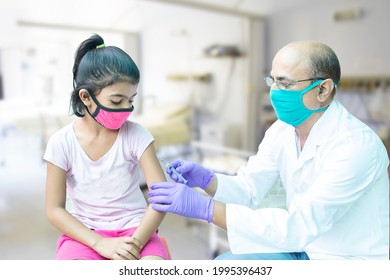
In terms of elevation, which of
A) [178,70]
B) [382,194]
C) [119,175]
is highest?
[178,70]

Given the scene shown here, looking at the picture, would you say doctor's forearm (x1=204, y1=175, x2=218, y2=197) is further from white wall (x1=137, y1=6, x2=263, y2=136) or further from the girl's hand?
white wall (x1=137, y1=6, x2=263, y2=136)

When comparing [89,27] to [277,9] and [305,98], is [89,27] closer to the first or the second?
[305,98]

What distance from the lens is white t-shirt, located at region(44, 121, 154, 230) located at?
0.92 m

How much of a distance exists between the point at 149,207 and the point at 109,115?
0.93 feet

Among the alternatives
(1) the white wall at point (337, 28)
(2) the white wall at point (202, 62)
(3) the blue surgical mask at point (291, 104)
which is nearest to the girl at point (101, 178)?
(3) the blue surgical mask at point (291, 104)

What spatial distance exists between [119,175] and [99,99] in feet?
0.74

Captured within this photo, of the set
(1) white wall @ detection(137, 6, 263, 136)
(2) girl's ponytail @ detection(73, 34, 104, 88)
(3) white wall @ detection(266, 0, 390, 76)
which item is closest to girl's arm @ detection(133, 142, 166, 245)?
(2) girl's ponytail @ detection(73, 34, 104, 88)

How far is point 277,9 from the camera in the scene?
179 centimetres

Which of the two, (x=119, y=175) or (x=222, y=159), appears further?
(x=222, y=159)

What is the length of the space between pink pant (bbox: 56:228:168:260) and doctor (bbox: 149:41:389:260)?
0.14 m

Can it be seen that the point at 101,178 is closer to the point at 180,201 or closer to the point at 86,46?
the point at 180,201

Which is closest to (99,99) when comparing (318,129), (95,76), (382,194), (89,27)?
(95,76)

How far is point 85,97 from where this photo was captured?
2.81ft

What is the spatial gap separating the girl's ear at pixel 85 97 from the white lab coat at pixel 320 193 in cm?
46
